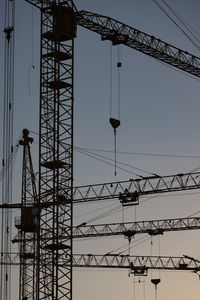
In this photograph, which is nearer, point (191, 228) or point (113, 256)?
point (191, 228)

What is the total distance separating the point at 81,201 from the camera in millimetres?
122625

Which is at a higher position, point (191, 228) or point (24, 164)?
point (24, 164)

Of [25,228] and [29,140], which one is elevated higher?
[29,140]

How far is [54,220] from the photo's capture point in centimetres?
7975

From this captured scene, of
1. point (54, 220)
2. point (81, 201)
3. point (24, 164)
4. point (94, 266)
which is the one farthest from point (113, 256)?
point (54, 220)

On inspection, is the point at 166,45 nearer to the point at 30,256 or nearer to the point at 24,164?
the point at 24,164

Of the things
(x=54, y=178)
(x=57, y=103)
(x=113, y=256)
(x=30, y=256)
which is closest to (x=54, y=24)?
(x=57, y=103)

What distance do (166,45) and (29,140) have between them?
798 inches

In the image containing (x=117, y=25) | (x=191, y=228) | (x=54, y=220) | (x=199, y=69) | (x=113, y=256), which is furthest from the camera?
(x=113, y=256)

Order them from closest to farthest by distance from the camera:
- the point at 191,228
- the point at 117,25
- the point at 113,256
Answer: the point at 117,25 < the point at 191,228 < the point at 113,256

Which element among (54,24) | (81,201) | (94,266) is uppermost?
(54,24)

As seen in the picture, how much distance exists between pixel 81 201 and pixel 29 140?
12.4 m

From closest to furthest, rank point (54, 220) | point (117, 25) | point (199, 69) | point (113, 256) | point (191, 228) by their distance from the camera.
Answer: point (54, 220) → point (117, 25) → point (199, 69) → point (191, 228) → point (113, 256)

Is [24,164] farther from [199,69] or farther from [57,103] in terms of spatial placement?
[57,103]
